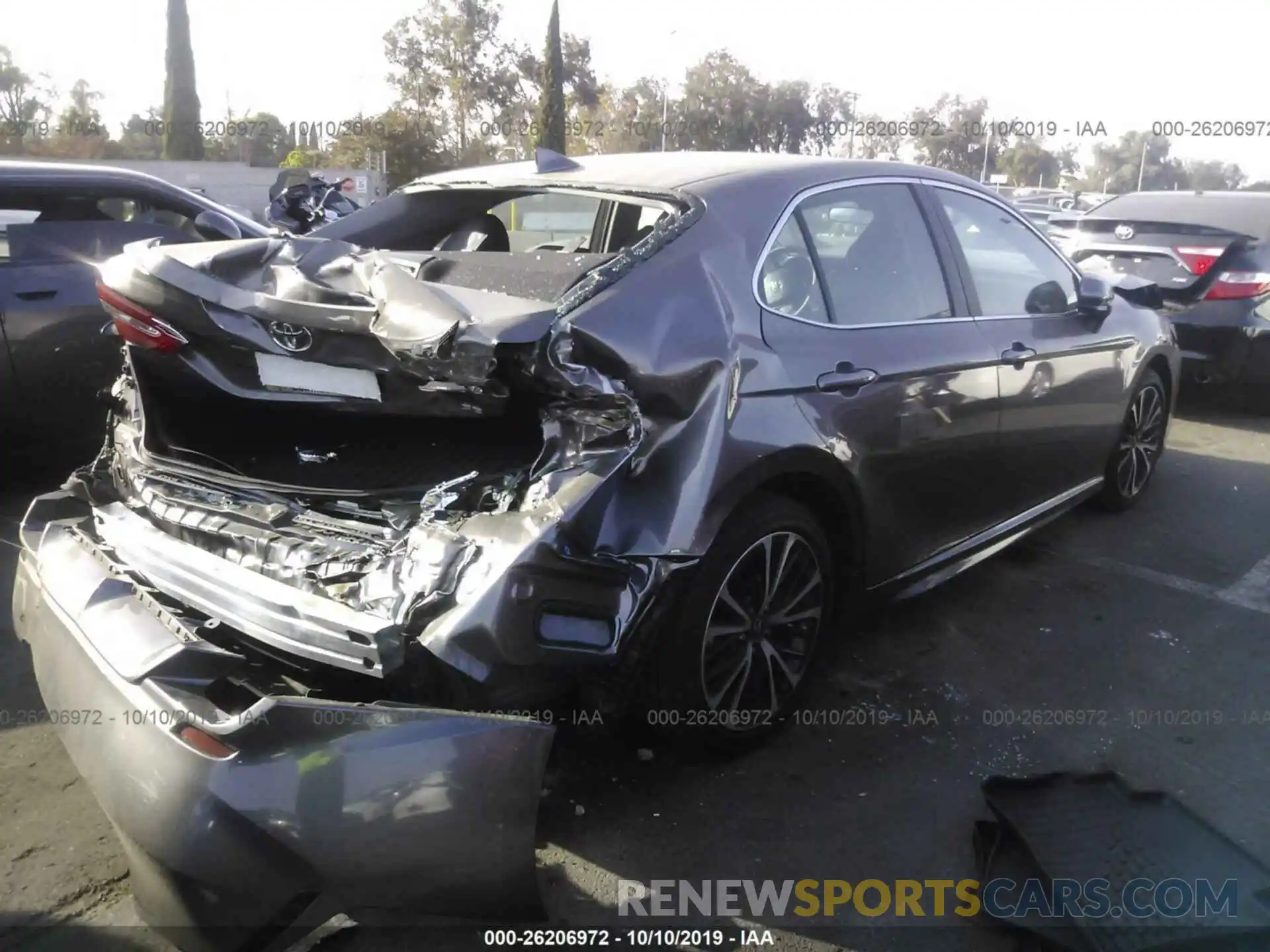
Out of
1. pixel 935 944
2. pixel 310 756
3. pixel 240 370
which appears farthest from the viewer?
pixel 240 370

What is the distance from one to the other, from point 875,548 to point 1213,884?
1.27 meters

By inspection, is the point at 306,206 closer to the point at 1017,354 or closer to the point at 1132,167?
the point at 1017,354

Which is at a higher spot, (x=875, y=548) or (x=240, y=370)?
(x=240, y=370)

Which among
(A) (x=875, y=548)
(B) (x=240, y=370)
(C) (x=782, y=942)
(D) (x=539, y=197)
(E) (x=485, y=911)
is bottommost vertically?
(C) (x=782, y=942)

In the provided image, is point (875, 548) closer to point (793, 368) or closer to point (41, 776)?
point (793, 368)

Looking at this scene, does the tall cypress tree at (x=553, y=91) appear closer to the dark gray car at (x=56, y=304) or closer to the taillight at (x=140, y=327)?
the dark gray car at (x=56, y=304)

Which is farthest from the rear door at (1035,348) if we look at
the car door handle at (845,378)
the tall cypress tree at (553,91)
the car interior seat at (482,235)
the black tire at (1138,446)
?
the tall cypress tree at (553,91)

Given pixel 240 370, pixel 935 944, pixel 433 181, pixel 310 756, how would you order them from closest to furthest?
pixel 310 756 < pixel 935 944 < pixel 240 370 < pixel 433 181

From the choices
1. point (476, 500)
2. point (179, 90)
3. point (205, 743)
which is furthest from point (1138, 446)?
point (179, 90)

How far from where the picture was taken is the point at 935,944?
231cm

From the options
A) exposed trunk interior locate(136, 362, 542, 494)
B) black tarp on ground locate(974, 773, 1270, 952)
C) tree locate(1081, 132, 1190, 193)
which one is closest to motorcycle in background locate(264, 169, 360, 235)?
exposed trunk interior locate(136, 362, 542, 494)

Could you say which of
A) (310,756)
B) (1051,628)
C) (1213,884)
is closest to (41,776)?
(310,756)

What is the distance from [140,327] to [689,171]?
1671mm

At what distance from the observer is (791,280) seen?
289 cm
